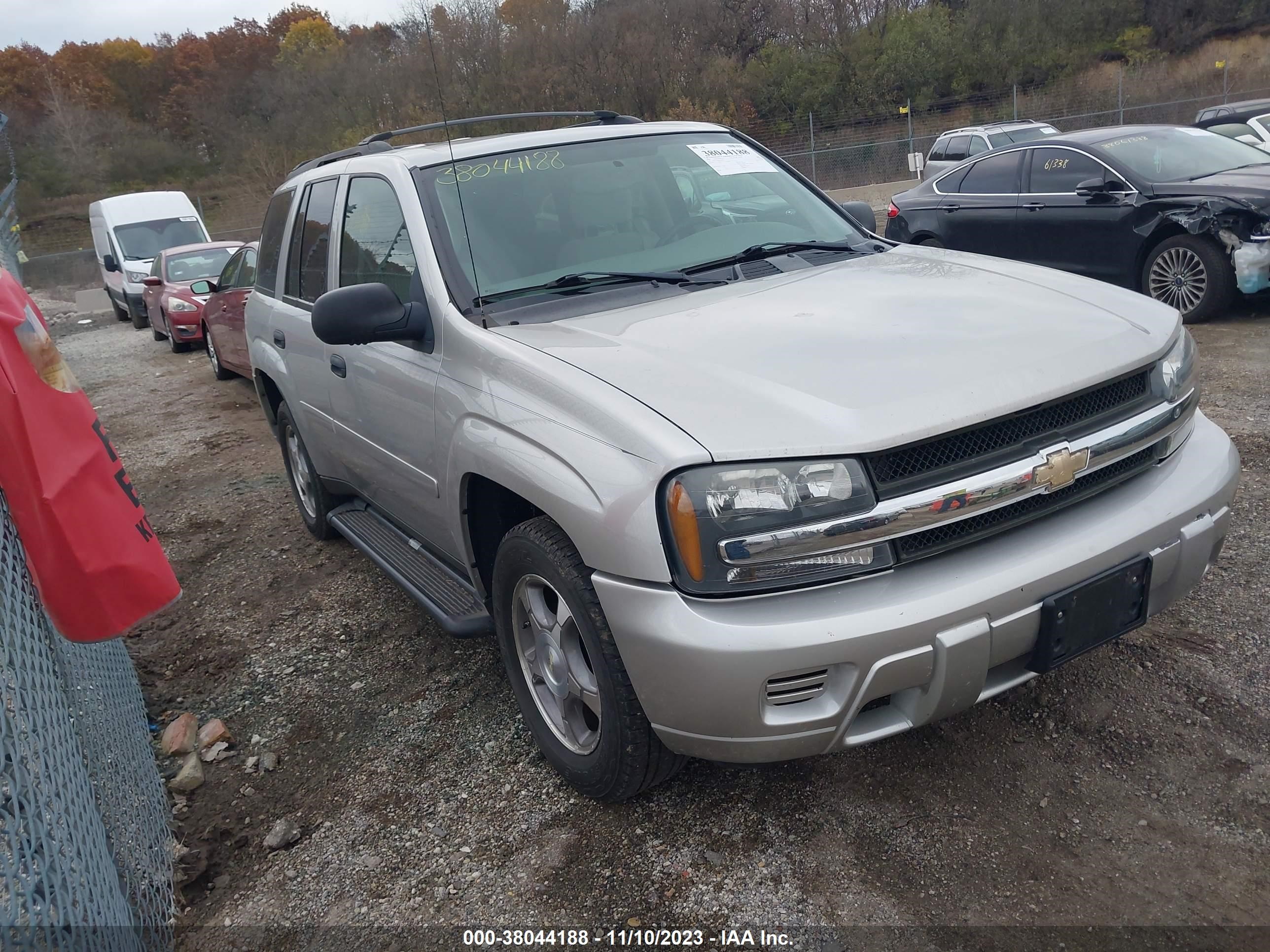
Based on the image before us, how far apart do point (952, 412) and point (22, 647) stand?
2.05m

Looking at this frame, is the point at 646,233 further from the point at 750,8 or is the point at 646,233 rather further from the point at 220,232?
the point at 750,8

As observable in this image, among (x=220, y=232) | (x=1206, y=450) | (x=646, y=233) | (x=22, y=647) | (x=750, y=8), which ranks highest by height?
(x=750, y=8)

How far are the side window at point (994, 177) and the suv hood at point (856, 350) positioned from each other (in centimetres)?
644

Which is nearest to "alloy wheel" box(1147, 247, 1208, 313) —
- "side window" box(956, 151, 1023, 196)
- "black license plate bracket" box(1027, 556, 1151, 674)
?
"side window" box(956, 151, 1023, 196)

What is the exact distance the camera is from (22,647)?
1.93 metres

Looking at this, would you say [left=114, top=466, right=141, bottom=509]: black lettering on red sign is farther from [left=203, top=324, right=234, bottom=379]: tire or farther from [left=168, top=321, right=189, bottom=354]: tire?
[left=168, top=321, right=189, bottom=354]: tire

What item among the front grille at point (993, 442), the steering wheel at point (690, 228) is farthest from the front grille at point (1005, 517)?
the steering wheel at point (690, 228)

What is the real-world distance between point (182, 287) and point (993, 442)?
1346 centimetres

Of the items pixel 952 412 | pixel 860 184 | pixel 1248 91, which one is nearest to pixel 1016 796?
pixel 952 412

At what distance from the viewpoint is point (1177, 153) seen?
8.08 m

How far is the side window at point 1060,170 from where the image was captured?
8227 millimetres

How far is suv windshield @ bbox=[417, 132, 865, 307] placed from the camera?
3.20 metres

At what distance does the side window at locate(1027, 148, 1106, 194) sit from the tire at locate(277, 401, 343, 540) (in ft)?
22.5

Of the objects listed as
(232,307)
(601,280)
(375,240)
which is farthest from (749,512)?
(232,307)
